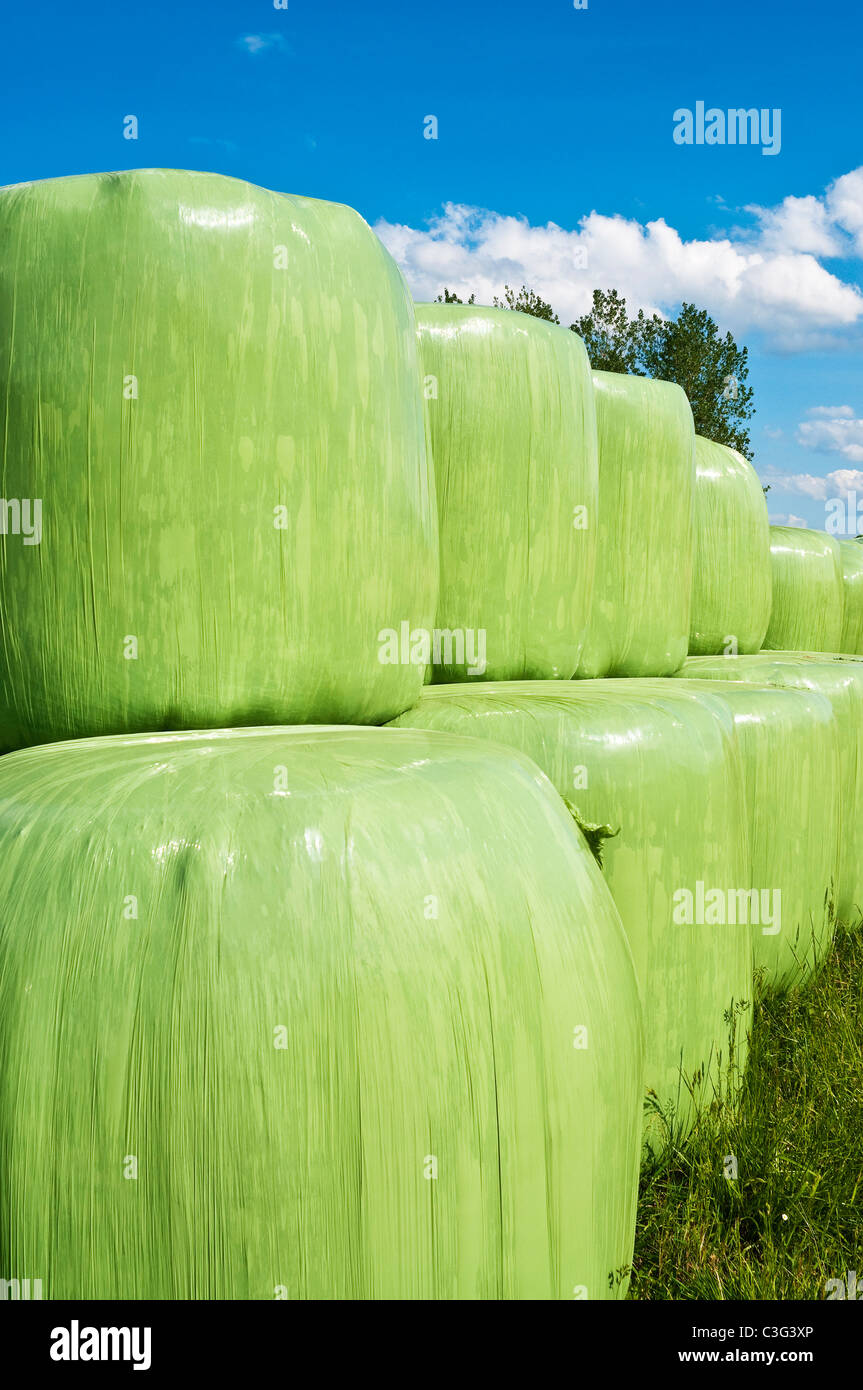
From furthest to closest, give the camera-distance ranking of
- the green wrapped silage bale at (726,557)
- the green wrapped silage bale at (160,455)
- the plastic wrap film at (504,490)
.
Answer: the green wrapped silage bale at (726,557), the plastic wrap film at (504,490), the green wrapped silage bale at (160,455)

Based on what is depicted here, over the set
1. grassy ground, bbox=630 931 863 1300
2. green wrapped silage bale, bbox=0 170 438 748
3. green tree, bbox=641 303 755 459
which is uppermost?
green tree, bbox=641 303 755 459

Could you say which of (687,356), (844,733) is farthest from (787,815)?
(687,356)

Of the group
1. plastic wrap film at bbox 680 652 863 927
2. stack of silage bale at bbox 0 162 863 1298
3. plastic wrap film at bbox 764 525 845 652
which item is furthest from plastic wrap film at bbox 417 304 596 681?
plastic wrap film at bbox 764 525 845 652

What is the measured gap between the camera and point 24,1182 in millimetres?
992

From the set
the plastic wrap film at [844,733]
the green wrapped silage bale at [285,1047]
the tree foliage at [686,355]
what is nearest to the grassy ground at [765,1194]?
the green wrapped silage bale at [285,1047]

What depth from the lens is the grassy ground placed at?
1.51 meters

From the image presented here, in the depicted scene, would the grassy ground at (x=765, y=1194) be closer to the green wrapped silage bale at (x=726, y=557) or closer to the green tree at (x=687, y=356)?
the green wrapped silage bale at (x=726, y=557)

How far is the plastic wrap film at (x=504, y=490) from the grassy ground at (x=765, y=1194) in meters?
0.97

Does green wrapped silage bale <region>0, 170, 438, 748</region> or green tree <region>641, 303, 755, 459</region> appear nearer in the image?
green wrapped silage bale <region>0, 170, 438, 748</region>

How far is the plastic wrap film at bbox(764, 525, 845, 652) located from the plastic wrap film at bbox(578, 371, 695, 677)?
75.6 inches

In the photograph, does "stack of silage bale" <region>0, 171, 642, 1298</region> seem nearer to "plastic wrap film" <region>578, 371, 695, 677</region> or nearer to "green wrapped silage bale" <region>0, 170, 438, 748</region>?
"green wrapped silage bale" <region>0, 170, 438, 748</region>

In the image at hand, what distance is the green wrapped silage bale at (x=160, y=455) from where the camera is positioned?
55.2 inches
